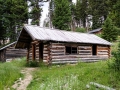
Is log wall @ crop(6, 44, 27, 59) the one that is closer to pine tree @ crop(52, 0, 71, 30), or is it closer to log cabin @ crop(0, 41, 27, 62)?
log cabin @ crop(0, 41, 27, 62)

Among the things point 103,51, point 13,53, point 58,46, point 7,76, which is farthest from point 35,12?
point 7,76

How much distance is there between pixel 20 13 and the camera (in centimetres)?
4638

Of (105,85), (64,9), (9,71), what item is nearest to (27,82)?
(9,71)

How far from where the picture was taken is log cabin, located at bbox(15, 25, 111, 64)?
21894mm

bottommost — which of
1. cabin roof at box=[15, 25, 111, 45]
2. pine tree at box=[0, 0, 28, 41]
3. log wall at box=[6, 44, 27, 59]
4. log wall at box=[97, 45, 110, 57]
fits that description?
log wall at box=[6, 44, 27, 59]

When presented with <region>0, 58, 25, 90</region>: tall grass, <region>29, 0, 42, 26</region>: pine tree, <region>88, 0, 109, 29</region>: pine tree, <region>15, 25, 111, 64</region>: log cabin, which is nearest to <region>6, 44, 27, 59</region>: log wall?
<region>15, 25, 111, 64</region>: log cabin

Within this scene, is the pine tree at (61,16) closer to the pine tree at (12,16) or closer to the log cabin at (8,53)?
the pine tree at (12,16)

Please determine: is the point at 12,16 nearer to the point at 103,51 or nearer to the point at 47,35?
the point at 103,51

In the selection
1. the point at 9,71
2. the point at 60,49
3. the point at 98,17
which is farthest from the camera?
the point at 98,17

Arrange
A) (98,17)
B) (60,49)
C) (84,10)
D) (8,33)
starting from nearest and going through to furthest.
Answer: (60,49), (8,33), (98,17), (84,10)

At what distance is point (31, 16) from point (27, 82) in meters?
35.2

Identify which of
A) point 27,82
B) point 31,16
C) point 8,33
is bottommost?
point 27,82

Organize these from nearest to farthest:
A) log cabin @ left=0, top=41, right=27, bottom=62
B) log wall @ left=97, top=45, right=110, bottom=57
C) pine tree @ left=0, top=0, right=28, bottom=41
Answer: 1. log wall @ left=97, top=45, right=110, bottom=57
2. log cabin @ left=0, top=41, right=27, bottom=62
3. pine tree @ left=0, top=0, right=28, bottom=41

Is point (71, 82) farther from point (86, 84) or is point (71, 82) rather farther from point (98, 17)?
point (98, 17)
